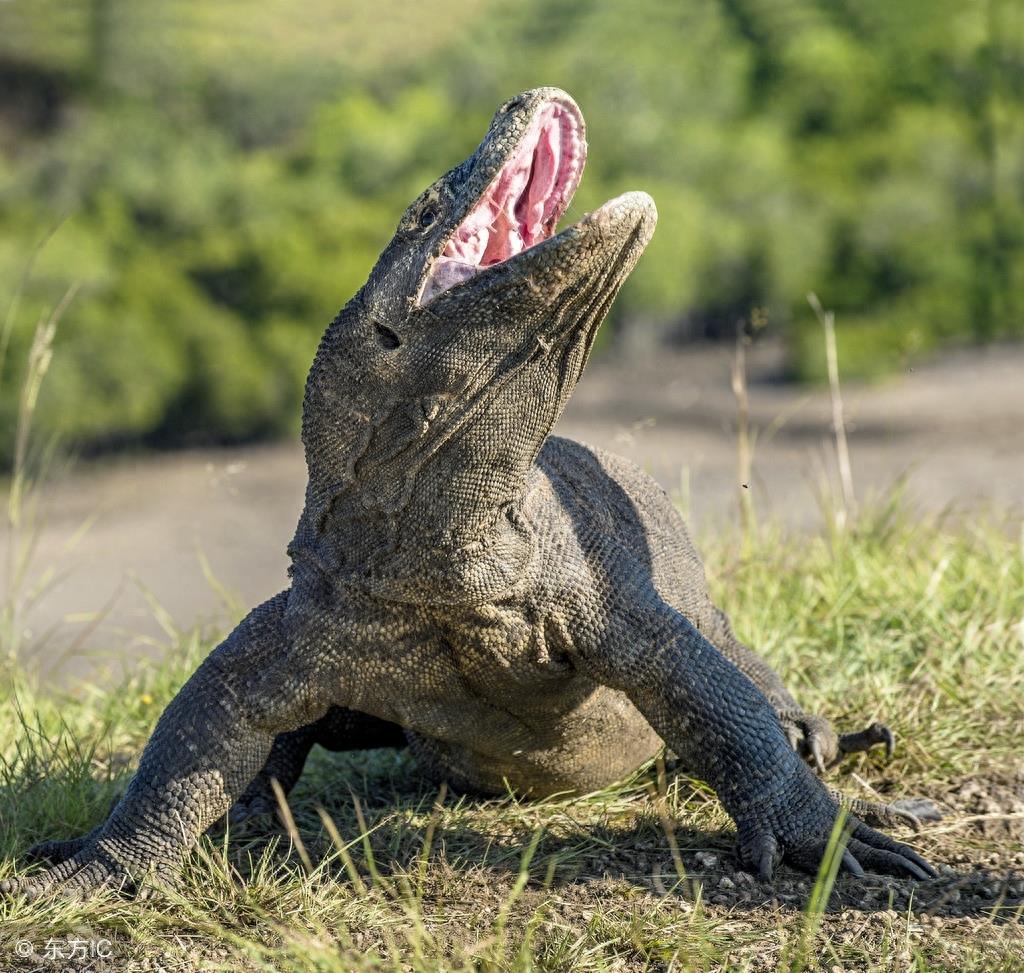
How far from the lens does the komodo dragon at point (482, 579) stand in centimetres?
268

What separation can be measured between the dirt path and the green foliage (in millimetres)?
598

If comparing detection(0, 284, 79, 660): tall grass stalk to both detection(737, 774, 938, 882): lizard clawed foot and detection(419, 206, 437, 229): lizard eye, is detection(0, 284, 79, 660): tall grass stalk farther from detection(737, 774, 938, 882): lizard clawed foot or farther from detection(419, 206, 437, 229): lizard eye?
detection(737, 774, 938, 882): lizard clawed foot

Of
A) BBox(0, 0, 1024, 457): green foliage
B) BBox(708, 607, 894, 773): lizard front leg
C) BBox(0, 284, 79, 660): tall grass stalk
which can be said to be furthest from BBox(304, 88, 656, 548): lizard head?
BBox(0, 0, 1024, 457): green foliage

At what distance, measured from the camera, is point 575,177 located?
2.81 m

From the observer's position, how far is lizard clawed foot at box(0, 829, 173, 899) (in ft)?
10.3

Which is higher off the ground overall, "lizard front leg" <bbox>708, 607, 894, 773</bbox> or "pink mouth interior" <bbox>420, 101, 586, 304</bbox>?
"pink mouth interior" <bbox>420, 101, 586, 304</bbox>

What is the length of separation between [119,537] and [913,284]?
754 cm

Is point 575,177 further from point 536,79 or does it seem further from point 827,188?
point 827,188

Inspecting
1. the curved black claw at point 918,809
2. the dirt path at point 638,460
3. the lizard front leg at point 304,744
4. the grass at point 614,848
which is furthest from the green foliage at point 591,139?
the curved black claw at point 918,809

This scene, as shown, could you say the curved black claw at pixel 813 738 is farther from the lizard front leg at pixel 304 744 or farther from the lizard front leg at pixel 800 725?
the lizard front leg at pixel 304 744

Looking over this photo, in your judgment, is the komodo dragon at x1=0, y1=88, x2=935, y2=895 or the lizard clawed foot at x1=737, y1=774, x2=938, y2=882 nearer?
the komodo dragon at x1=0, y1=88, x2=935, y2=895

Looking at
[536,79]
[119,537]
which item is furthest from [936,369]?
[119,537]

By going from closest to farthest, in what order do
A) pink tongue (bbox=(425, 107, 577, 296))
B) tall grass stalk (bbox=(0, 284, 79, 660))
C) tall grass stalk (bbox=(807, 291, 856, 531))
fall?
pink tongue (bbox=(425, 107, 577, 296)) → tall grass stalk (bbox=(0, 284, 79, 660)) → tall grass stalk (bbox=(807, 291, 856, 531))

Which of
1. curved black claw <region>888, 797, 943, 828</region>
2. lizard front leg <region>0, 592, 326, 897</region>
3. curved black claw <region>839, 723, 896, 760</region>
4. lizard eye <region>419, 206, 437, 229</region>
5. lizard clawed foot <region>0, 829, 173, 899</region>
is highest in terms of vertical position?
lizard eye <region>419, 206, 437, 229</region>
